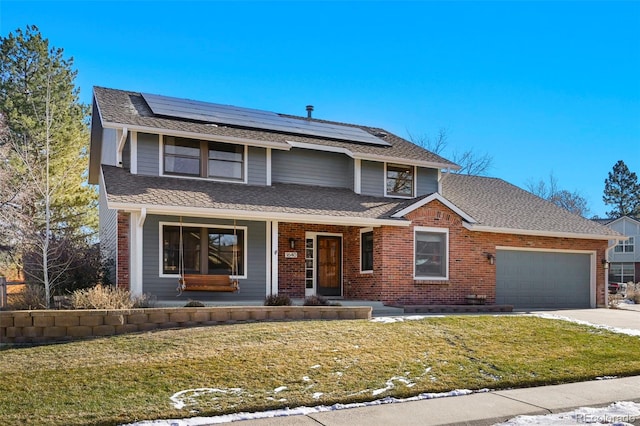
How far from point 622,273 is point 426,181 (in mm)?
32141

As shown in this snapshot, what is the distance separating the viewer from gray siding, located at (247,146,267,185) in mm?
16266

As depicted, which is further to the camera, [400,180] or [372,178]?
[400,180]

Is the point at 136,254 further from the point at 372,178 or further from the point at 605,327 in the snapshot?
the point at 605,327

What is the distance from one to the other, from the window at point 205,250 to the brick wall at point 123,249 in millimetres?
873

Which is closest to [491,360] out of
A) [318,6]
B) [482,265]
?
[482,265]

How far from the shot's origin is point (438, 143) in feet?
120

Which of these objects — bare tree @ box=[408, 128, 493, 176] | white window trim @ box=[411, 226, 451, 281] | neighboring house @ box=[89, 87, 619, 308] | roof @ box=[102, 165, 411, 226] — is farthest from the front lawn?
bare tree @ box=[408, 128, 493, 176]

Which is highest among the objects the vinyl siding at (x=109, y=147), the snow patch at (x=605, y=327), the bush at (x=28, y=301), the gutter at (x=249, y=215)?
the vinyl siding at (x=109, y=147)

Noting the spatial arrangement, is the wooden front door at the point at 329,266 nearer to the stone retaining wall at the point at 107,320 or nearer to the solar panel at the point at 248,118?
the solar panel at the point at 248,118

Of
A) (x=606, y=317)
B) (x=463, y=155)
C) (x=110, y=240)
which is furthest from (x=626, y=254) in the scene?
(x=110, y=240)

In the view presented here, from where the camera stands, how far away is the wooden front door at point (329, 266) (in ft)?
56.0

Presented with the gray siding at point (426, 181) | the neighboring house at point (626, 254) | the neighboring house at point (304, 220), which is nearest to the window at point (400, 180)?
the neighboring house at point (304, 220)

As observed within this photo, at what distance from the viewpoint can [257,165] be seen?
53.9 ft

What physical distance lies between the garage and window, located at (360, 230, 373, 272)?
4.36 m
